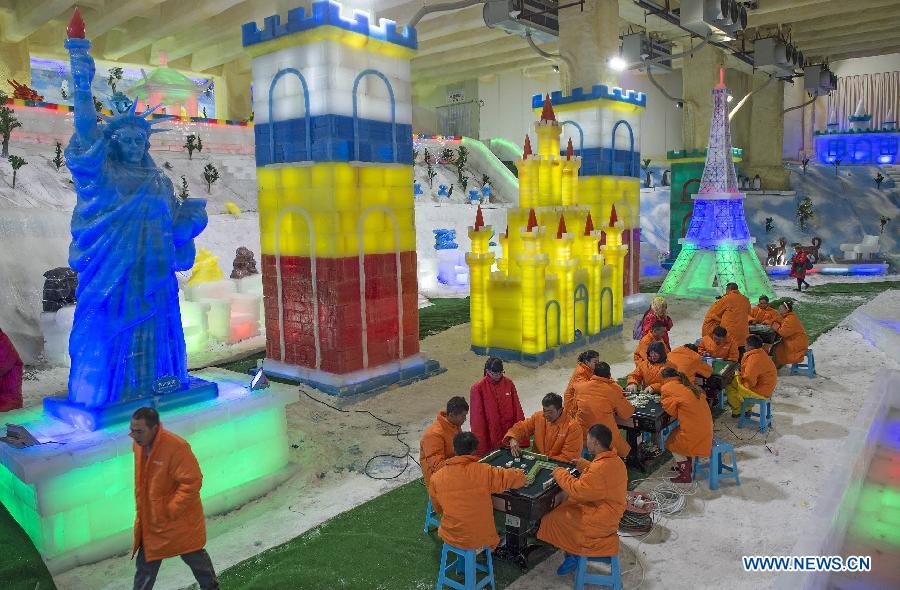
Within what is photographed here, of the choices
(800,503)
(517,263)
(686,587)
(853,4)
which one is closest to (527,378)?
(517,263)

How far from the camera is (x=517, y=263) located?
11500 millimetres

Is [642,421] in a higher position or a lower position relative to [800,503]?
higher

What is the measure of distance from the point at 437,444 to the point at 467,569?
1.03 metres

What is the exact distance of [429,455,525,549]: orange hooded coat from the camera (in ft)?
14.5

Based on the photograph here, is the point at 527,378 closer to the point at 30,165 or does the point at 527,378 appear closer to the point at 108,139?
the point at 108,139

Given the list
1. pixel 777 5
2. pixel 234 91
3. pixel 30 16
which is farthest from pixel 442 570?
pixel 234 91

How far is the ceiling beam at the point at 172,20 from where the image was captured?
800 inches

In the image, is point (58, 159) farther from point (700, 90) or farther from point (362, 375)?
point (700, 90)

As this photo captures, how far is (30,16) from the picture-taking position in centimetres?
2091

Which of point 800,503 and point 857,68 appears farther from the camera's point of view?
point 857,68

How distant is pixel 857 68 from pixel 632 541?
3702cm

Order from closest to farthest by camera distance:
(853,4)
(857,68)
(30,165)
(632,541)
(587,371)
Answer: (632,541), (587,371), (30,165), (853,4), (857,68)

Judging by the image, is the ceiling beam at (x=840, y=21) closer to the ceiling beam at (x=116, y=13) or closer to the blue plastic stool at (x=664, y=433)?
the blue plastic stool at (x=664, y=433)

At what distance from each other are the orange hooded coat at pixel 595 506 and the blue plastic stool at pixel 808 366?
7106mm
